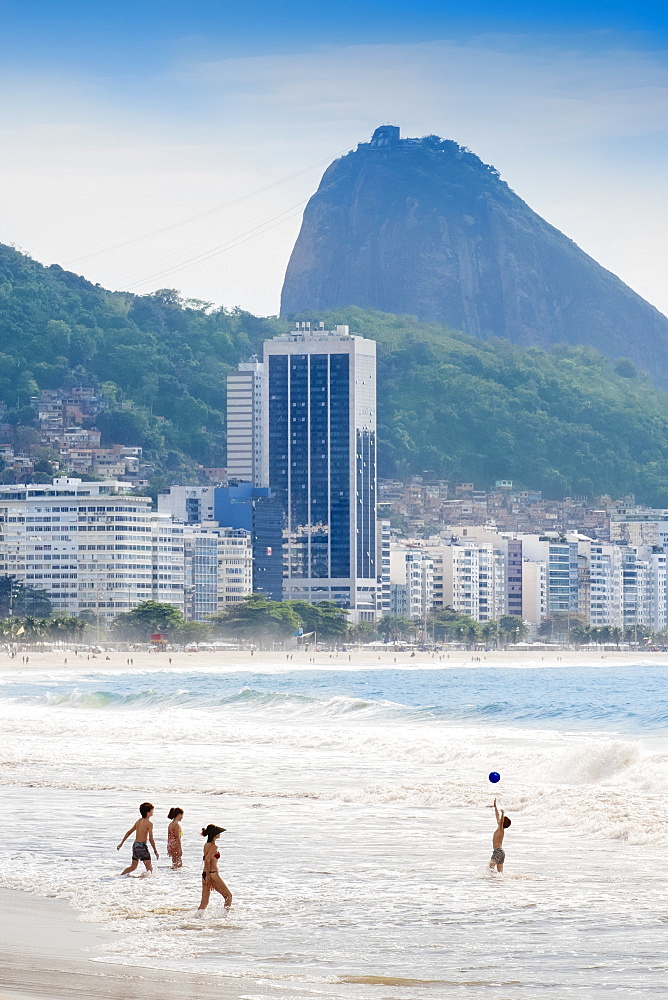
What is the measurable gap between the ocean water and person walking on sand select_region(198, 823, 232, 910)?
0.21 meters

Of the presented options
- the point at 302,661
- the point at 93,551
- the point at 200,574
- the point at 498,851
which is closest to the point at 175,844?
the point at 498,851

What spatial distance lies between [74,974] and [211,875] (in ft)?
12.1

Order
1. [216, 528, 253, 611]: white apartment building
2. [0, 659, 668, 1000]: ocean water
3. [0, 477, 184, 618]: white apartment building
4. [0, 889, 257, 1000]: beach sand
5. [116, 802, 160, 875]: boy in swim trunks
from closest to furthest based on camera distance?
[0, 889, 257, 1000]: beach sand < [0, 659, 668, 1000]: ocean water < [116, 802, 160, 875]: boy in swim trunks < [0, 477, 184, 618]: white apartment building < [216, 528, 253, 611]: white apartment building

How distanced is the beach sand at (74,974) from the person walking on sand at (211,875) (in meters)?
1.53

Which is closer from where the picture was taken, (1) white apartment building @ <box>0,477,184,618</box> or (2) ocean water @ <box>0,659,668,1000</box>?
(2) ocean water @ <box>0,659,668,1000</box>

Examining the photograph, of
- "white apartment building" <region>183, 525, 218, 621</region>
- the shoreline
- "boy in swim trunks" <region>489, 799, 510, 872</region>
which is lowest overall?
the shoreline

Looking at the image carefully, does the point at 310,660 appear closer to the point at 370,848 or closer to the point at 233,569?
the point at 233,569

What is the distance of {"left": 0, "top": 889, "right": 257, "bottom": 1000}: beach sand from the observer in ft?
53.5

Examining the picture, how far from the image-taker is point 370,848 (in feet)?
85.4

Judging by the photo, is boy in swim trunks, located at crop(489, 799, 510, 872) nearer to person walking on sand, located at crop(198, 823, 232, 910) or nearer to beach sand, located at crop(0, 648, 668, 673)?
person walking on sand, located at crop(198, 823, 232, 910)

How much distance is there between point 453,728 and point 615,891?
30.1m

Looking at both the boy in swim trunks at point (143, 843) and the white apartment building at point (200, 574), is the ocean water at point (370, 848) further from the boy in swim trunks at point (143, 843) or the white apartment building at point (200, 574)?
the white apartment building at point (200, 574)

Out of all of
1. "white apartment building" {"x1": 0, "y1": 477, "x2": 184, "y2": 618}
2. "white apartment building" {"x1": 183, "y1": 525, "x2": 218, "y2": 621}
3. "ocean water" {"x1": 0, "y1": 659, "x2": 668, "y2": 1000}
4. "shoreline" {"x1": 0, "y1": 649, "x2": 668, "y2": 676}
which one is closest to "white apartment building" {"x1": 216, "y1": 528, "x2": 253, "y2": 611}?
"white apartment building" {"x1": 183, "y1": 525, "x2": 218, "y2": 621}

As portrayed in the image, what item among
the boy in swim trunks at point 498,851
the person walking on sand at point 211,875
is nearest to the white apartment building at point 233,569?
the boy in swim trunks at point 498,851
